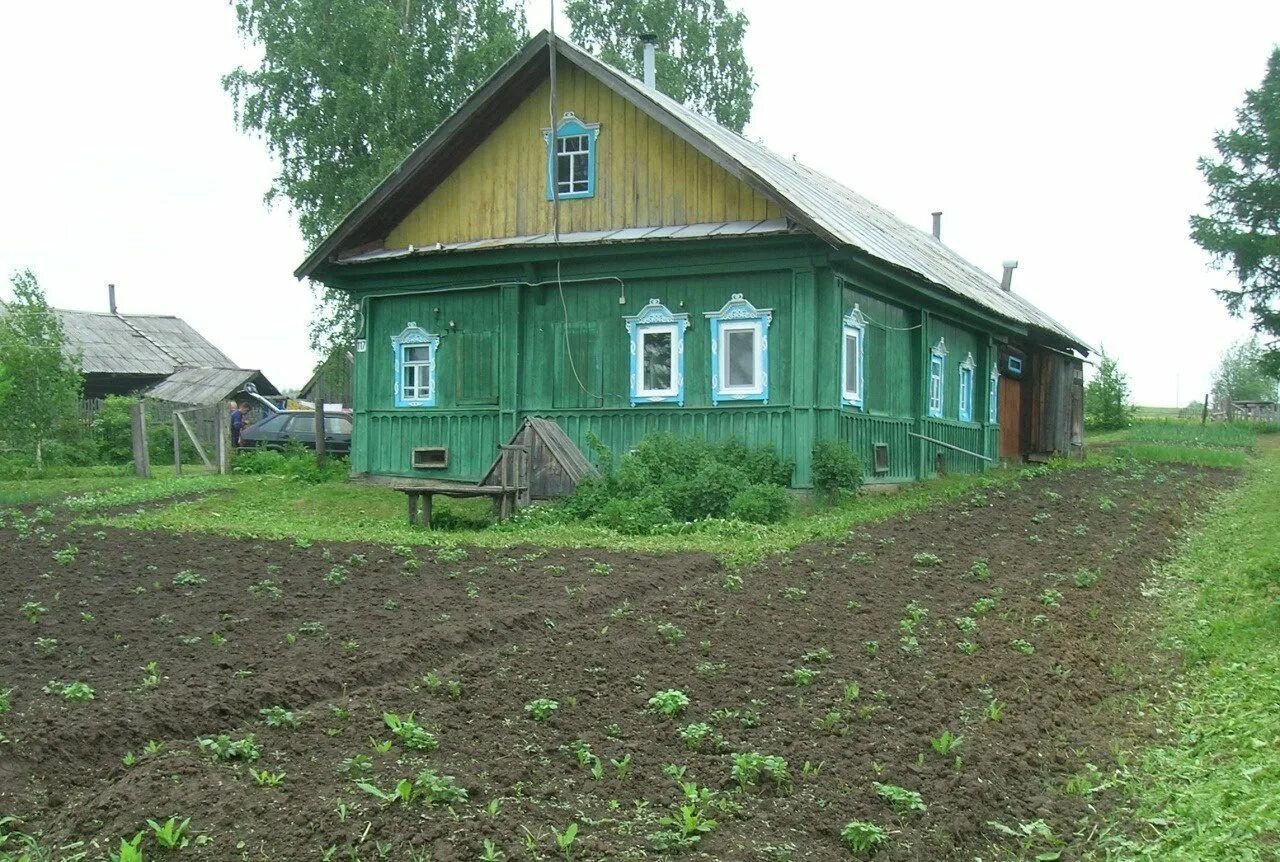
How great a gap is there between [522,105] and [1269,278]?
99.5 feet

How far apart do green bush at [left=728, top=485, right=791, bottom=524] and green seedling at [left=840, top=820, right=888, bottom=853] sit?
9071 mm

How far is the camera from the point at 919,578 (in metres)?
10.1

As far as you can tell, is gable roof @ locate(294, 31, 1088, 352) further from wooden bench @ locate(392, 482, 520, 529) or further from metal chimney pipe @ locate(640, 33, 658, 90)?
wooden bench @ locate(392, 482, 520, 529)

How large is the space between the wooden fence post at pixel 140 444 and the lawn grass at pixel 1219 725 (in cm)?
1747

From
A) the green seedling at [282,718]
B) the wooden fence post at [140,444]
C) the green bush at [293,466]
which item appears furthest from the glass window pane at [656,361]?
the green seedling at [282,718]

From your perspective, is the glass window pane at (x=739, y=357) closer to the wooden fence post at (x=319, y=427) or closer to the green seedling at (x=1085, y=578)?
the green seedling at (x=1085, y=578)

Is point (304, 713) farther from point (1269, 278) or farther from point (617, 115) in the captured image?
point (1269, 278)

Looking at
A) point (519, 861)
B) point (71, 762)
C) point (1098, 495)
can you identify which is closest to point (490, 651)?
point (71, 762)

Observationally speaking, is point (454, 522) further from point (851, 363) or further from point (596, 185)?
point (851, 363)

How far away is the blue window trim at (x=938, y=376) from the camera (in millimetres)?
20562

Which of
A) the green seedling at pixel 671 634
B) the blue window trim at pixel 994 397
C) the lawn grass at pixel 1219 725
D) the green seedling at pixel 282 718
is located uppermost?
the blue window trim at pixel 994 397

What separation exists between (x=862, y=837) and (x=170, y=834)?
2.52 m

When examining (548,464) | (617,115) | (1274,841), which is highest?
(617,115)

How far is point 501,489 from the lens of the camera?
14867 mm
